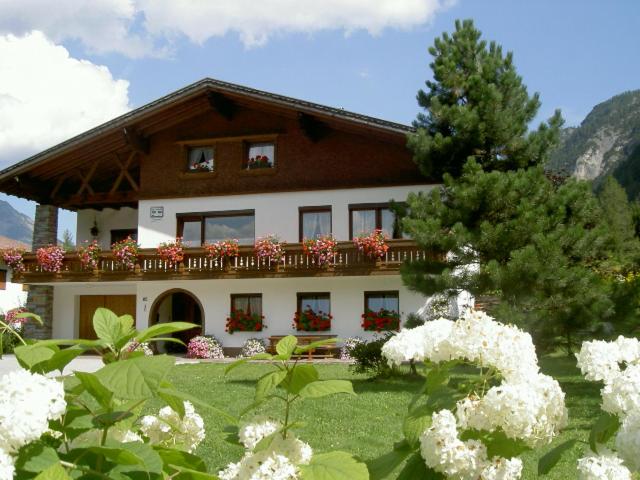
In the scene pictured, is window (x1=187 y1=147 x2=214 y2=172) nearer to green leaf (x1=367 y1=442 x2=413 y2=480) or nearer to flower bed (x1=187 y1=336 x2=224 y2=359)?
flower bed (x1=187 y1=336 x2=224 y2=359)

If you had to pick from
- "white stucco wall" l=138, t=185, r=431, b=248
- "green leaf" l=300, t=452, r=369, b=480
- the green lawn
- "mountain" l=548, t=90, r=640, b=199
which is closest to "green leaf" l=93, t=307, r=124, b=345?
"green leaf" l=300, t=452, r=369, b=480

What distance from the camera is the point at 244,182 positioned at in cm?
2248

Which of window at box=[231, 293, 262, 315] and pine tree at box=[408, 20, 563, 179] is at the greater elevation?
pine tree at box=[408, 20, 563, 179]

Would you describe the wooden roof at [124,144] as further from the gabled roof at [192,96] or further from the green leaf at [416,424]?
the green leaf at [416,424]

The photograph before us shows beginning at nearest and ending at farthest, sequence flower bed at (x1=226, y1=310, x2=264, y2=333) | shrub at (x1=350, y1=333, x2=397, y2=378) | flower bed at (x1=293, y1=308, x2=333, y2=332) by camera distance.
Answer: shrub at (x1=350, y1=333, x2=397, y2=378) → flower bed at (x1=293, y1=308, x2=333, y2=332) → flower bed at (x1=226, y1=310, x2=264, y2=333)

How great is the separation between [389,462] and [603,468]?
0.60 metres

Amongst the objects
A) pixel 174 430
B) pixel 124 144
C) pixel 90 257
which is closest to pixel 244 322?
pixel 90 257

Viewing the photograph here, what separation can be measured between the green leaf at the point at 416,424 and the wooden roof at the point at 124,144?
1823cm

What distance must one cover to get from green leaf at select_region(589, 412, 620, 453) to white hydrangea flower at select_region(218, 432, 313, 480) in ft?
2.55

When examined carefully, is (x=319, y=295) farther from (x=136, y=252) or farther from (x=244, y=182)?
(x=136, y=252)

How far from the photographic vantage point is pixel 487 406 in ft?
5.85

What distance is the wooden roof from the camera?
2097 cm

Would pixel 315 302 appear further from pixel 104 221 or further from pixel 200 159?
pixel 104 221

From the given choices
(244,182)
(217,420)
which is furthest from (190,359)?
(217,420)
